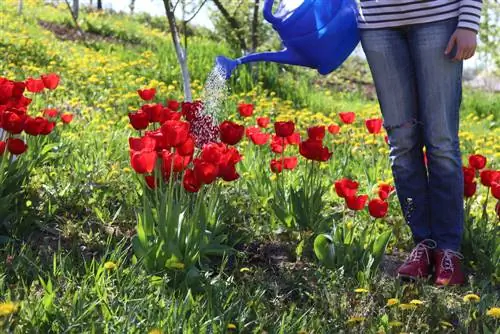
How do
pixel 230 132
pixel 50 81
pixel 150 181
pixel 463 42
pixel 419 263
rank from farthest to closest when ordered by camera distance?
pixel 50 81, pixel 419 263, pixel 230 132, pixel 150 181, pixel 463 42

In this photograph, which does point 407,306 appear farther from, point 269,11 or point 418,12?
point 269,11

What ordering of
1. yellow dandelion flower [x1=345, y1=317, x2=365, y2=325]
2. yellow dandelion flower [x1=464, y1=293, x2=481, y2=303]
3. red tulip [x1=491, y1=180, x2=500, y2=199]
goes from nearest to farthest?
yellow dandelion flower [x1=345, y1=317, x2=365, y2=325] < yellow dandelion flower [x1=464, y1=293, x2=481, y2=303] < red tulip [x1=491, y1=180, x2=500, y2=199]

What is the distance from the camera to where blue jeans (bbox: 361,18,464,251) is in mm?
2406

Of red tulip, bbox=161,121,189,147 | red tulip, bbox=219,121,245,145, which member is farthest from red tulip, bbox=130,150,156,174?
red tulip, bbox=219,121,245,145

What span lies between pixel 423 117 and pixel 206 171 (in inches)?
32.2

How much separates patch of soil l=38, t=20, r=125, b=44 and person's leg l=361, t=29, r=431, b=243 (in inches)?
331

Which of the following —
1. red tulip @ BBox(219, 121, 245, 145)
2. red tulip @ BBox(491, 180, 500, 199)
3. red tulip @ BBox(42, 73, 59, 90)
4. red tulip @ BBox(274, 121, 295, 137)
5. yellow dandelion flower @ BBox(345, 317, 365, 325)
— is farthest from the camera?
red tulip @ BBox(42, 73, 59, 90)

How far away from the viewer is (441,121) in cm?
245

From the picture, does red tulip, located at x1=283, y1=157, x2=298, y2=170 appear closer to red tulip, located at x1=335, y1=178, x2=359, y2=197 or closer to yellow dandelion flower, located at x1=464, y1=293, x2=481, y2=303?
red tulip, located at x1=335, y1=178, x2=359, y2=197

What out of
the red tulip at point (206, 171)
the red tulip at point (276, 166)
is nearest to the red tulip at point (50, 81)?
the red tulip at point (276, 166)

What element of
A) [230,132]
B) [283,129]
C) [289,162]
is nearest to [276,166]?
[289,162]

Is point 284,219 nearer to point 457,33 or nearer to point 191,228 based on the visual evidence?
point 191,228

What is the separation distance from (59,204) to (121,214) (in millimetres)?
267

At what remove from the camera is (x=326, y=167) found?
4.13 m
